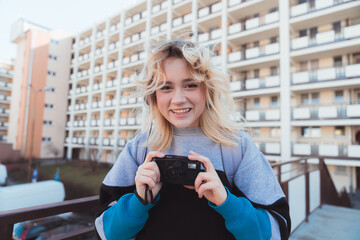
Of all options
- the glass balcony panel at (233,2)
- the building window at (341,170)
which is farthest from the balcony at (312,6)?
the building window at (341,170)

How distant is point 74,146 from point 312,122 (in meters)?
23.9

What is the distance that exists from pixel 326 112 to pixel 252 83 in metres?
4.34

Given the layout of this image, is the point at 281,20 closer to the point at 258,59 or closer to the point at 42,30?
the point at 258,59

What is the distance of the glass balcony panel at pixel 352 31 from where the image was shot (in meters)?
10.4

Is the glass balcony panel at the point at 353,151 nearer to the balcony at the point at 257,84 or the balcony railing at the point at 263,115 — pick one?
the balcony railing at the point at 263,115

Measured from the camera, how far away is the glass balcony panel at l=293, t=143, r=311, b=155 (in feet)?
37.1

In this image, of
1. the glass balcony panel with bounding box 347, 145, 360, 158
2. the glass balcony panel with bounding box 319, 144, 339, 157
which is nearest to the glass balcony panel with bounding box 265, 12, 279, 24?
the glass balcony panel with bounding box 319, 144, 339, 157

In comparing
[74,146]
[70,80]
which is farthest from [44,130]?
[70,80]

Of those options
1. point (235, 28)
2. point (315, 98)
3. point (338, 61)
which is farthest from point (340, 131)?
point (235, 28)

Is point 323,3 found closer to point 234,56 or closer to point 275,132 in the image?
point 234,56

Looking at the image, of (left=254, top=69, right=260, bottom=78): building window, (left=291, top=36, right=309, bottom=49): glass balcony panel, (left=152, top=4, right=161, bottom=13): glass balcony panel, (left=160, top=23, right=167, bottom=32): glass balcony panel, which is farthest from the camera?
(left=152, top=4, right=161, bottom=13): glass balcony panel

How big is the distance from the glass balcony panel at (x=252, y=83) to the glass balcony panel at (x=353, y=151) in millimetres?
5721

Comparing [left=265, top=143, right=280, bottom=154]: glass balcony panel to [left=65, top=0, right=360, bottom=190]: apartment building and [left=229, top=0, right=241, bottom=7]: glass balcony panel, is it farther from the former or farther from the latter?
[left=229, top=0, right=241, bottom=7]: glass balcony panel

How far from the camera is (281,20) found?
12.4 m
